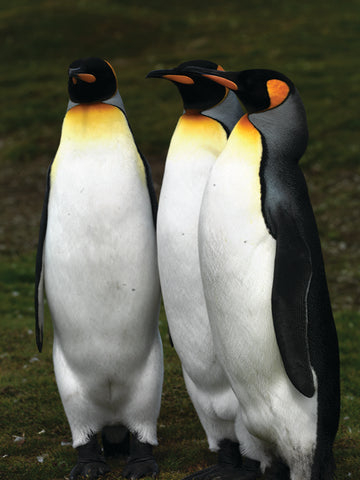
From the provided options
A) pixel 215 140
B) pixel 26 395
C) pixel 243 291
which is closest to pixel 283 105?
pixel 215 140

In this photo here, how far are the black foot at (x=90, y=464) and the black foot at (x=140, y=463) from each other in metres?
0.13

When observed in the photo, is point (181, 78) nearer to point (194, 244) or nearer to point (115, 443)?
point (194, 244)

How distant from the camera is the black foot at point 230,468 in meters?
3.75

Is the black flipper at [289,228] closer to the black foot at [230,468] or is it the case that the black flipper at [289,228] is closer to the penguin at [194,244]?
the penguin at [194,244]

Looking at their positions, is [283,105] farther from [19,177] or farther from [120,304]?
[19,177]

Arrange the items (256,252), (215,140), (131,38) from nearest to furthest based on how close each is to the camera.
Answer: (256,252) < (215,140) < (131,38)

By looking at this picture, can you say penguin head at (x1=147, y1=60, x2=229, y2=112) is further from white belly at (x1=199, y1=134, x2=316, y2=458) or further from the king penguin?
white belly at (x1=199, y1=134, x2=316, y2=458)

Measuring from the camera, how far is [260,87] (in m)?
3.30

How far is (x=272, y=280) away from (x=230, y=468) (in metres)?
1.27

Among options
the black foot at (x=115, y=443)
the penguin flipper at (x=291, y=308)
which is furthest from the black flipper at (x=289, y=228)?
the black foot at (x=115, y=443)

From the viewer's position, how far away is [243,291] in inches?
127

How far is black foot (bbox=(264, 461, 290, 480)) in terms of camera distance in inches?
136

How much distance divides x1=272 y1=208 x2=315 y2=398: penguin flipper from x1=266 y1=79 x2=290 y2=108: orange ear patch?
0.61 m

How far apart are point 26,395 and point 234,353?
8.55 ft
